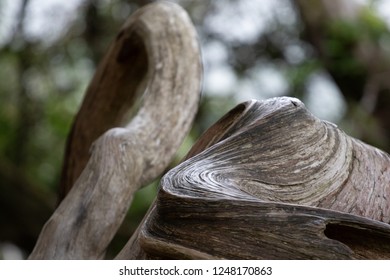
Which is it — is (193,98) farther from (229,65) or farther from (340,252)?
(229,65)

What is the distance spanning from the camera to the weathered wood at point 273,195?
2.28 feet

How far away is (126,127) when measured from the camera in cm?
130

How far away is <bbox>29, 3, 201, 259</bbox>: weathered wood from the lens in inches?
47.2

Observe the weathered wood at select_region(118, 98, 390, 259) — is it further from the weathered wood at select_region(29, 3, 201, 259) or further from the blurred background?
the blurred background

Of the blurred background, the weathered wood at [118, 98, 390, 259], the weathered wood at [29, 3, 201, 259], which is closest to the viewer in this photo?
the weathered wood at [118, 98, 390, 259]

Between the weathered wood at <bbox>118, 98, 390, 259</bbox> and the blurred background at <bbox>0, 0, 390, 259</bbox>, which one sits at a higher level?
the weathered wood at <bbox>118, 98, 390, 259</bbox>

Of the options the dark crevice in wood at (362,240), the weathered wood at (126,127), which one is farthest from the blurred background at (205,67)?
the dark crevice in wood at (362,240)

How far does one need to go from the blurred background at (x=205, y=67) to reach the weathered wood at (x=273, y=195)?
1.67m

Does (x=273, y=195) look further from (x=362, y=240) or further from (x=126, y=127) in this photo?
(x=126, y=127)

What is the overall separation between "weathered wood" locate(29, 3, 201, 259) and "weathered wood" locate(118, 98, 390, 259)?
0.68 ft

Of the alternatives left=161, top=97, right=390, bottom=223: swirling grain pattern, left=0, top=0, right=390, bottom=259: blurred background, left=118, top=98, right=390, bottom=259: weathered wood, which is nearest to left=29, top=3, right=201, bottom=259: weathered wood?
left=118, top=98, right=390, bottom=259: weathered wood

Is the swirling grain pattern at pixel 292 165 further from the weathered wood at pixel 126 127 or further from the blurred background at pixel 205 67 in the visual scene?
the blurred background at pixel 205 67

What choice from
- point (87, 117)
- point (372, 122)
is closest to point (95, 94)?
point (87, 117)

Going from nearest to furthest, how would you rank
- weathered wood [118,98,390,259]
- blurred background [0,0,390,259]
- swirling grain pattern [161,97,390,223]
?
weathered wood [118,98,390,259] → swirling grain pattern [161,97,390,223] → blurred background [0,0,390,259]
